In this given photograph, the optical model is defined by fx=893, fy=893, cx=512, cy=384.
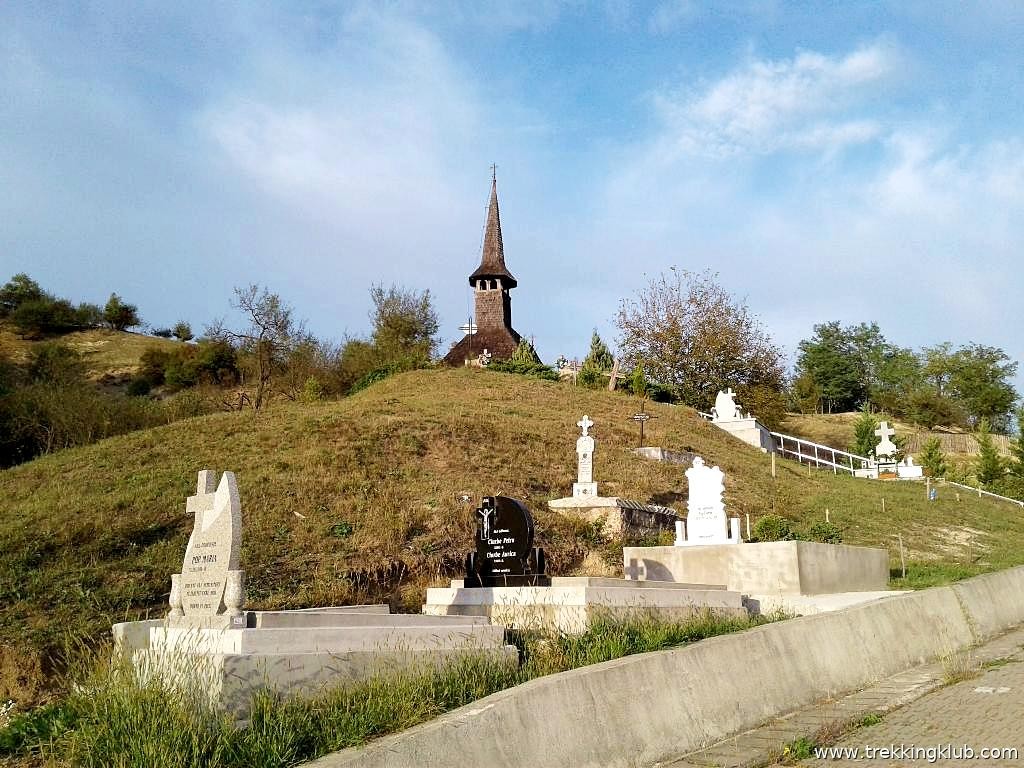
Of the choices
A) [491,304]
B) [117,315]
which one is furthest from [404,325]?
[117,315]

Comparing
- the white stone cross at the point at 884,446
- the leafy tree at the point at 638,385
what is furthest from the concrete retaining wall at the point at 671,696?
the leafy tree at the point at 638,385

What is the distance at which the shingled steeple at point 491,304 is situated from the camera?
201 feet

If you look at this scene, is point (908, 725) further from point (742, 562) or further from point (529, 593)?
point (742, 562)

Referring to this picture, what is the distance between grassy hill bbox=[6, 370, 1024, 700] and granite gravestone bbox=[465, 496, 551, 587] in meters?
2.33

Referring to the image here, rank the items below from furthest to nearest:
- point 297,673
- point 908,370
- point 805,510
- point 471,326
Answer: point 908,370, point 471,326, point 805,510, point 297,673

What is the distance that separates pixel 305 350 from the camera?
150 ft

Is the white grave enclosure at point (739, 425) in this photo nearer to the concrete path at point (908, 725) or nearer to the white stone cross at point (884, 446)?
the white stone cross at point (884, 446)

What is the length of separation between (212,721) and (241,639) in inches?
38.2

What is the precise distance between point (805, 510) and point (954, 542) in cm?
364

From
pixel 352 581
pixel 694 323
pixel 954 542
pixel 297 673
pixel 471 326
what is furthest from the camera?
pixel 471 326

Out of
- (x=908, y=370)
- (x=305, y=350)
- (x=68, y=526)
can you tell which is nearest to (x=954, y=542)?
(x=68, y=526)

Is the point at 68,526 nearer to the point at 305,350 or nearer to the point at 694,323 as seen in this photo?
Answer: the point at 305,350

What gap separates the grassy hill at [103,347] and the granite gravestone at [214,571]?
5991cm

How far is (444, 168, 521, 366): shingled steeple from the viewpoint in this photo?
61125 mm
